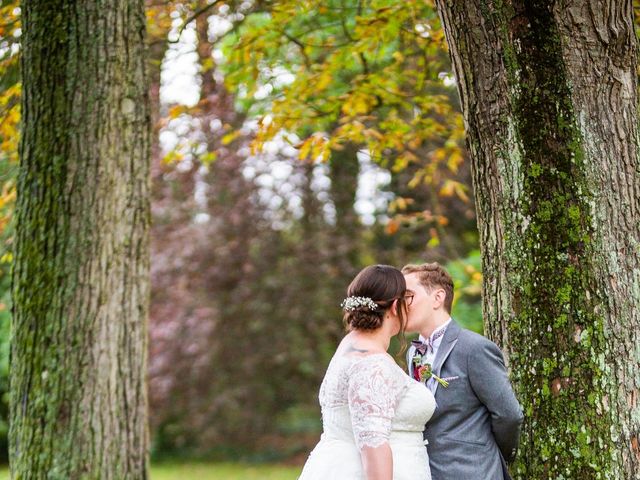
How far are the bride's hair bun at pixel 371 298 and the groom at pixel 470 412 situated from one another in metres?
0.32

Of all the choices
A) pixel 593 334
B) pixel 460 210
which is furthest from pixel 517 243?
pixel 460 210

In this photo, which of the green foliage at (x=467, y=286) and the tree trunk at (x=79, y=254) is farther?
the green foliage at (x=467, y=286)

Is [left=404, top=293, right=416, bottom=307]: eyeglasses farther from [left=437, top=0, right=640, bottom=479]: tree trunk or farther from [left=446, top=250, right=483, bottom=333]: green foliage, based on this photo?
[left=446, top=250, right=483, bottom=333]: green foliage

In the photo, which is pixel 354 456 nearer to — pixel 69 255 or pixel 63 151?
pixel 69 255

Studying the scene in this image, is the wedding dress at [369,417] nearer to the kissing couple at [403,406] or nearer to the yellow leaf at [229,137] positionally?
the kissing couple at [403,406]

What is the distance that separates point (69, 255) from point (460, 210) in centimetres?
932

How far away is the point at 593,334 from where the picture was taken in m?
3.08

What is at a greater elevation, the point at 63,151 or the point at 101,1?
the point at 101,1

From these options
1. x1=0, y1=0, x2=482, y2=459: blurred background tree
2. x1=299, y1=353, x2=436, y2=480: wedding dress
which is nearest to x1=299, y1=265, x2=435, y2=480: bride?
x1=299, y1=353, x2=436, y2=480: wedding dress

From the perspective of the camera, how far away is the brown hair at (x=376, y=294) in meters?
3.17

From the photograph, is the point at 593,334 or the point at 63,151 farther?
the point at 63,151

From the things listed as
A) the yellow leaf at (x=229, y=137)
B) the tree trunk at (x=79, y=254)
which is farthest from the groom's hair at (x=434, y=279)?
the yellow leaf at (x=229, y=137)

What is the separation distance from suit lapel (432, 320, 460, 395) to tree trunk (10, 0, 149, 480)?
2020mm

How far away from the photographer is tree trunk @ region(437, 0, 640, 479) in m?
3.08
